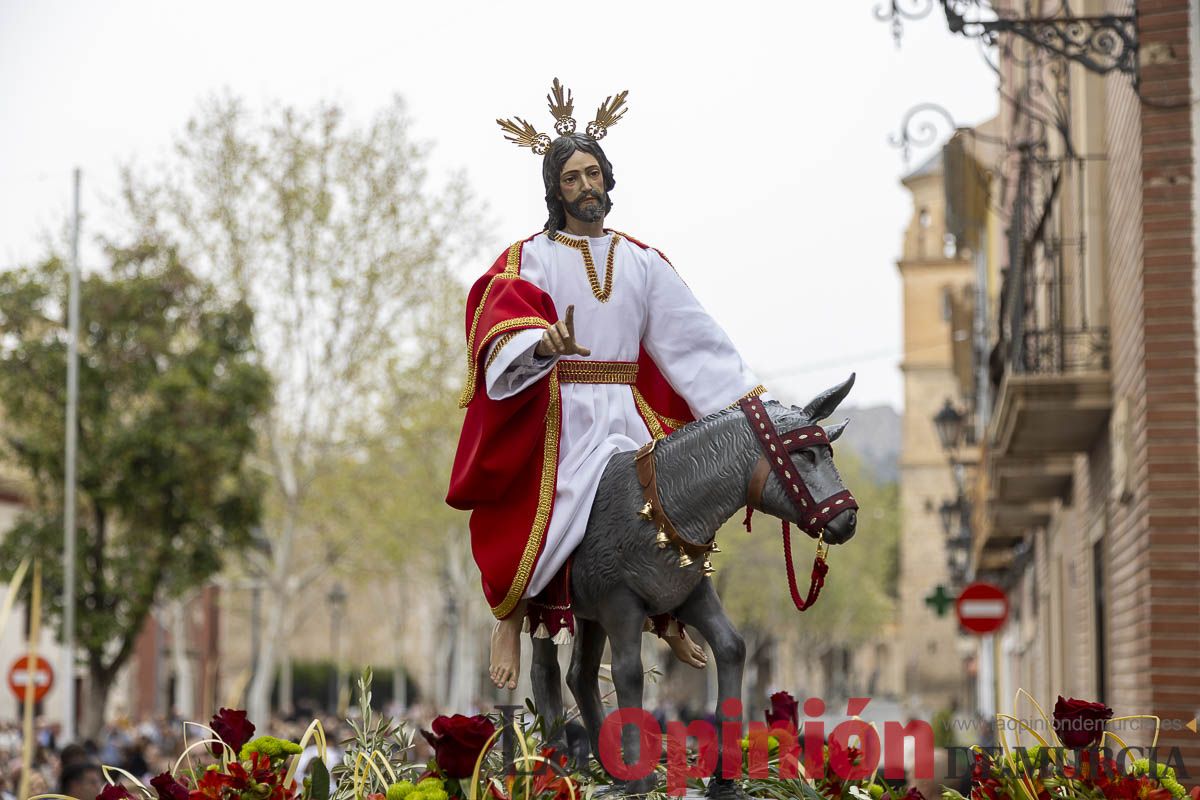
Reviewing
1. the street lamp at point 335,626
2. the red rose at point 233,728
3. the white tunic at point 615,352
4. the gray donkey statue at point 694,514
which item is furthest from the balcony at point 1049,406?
the street lamp at point 335,626

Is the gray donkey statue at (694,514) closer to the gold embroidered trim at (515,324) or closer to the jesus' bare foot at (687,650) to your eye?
the jesus' bare foot at (687,650)

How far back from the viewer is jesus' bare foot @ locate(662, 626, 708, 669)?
599 centimetres

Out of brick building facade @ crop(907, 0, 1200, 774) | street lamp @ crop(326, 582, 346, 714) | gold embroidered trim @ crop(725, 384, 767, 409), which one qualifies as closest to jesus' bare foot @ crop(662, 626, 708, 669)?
gold embroidered trim @ crop(725, 384, 767, 409)

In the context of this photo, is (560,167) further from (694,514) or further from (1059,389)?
(1059,389)

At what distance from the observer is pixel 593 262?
584 centimetres

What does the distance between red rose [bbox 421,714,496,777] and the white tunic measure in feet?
3.41

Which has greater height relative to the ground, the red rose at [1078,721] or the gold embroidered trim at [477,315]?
the gold embroidered trim at [477,315]

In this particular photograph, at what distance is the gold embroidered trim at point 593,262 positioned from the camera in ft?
19.0

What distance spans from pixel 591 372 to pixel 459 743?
163 cm

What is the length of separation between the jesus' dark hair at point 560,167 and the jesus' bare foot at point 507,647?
1.29 metres

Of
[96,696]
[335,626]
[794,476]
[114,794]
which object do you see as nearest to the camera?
[114,794]

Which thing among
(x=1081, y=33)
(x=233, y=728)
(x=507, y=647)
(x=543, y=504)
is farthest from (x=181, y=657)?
(x=233, y=728)

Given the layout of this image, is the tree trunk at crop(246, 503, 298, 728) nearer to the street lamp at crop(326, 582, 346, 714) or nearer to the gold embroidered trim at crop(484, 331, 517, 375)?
the street lamp at crop(326, 582, 346, 714)

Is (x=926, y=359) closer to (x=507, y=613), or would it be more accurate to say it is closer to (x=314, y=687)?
(x=314, y=687)
